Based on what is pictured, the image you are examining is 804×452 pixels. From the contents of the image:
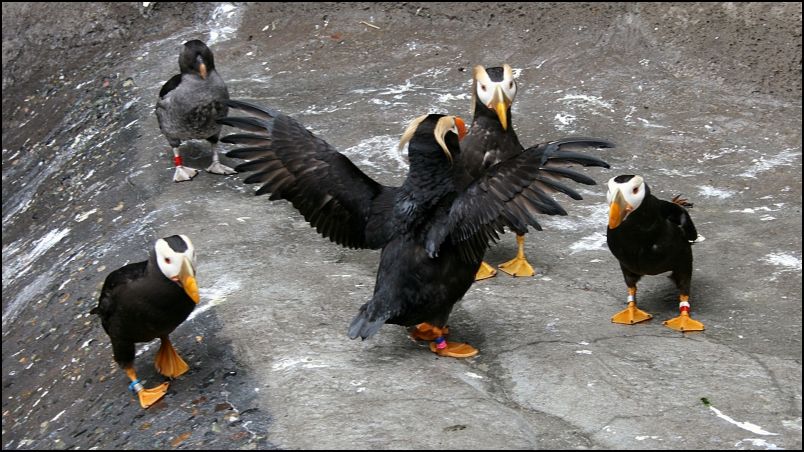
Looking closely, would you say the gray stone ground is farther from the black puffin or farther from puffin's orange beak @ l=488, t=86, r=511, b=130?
puffin's orange beak @ l=488, t=86, r=511, b=130

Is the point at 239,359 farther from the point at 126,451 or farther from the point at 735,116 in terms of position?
the point at 735,116

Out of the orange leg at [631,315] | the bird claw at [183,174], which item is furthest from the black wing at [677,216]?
the bird claw at [183,174]

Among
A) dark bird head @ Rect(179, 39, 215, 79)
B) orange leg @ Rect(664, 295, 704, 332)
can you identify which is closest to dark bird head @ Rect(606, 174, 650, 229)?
orange leg @ Rect(664, 295, 704, 332)

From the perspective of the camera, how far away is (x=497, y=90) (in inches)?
229

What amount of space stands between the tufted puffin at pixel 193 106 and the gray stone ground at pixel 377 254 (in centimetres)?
21

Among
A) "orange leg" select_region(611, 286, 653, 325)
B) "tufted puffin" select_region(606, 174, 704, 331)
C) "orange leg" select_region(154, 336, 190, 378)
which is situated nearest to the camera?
"orange leg" select_region(154, 336, 190, 378)

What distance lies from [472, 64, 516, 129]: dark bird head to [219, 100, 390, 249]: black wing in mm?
1112

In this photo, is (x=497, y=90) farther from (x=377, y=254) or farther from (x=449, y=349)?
(x=449, y=349)

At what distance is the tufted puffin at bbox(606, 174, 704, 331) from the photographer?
16.0 ft

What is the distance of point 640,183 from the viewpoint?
4.89m

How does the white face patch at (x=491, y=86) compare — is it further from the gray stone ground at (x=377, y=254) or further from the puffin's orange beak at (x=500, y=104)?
the gray stone ground at (x=377, y=254)

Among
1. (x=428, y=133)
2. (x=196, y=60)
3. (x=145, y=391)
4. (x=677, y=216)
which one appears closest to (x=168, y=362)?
(x=145, y=391)

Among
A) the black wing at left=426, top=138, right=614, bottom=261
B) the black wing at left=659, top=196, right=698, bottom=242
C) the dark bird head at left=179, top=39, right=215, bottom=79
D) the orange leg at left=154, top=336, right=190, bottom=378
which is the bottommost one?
the orange leg at left=154, top=336, right=190, bottom=378

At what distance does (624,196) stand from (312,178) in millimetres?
1569
